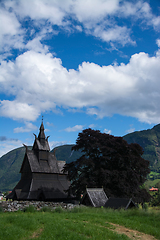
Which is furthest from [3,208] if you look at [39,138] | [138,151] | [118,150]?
[39,138]

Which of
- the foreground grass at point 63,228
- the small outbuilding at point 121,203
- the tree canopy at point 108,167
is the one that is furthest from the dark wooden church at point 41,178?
the foreground grass at point 63,228

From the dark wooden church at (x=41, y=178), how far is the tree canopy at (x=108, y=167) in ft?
18.4

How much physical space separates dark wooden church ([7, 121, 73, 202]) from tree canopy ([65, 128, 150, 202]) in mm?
5598

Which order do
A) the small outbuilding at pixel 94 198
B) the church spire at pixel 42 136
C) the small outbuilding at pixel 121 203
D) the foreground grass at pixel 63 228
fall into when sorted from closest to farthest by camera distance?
the foreground grass at pixel 63 228
the small outbuilding at pixel 121 203
the small outbuilding at pixel 94 198
the church spire at pixel 42 136

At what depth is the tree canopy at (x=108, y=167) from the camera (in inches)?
1355

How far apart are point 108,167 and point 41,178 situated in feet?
53.6

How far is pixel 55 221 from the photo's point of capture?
1564cm

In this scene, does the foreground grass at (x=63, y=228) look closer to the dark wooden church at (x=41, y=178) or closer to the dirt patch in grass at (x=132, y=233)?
the dirt patch in grass at (x=132, y=233)

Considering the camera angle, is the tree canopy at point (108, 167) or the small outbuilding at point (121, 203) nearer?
the small outbuilding at point (121, 203)

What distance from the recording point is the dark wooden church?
42.7 m

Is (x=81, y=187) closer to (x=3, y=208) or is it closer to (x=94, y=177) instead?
(x=94, y=177)

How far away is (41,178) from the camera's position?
46.2 m

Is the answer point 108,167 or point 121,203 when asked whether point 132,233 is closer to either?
point 121,203

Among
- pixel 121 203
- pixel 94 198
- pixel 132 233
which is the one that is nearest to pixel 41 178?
pixel 94 198
